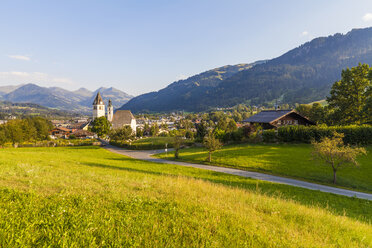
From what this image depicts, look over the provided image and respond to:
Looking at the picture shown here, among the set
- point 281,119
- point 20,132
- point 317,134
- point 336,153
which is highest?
point 281,119

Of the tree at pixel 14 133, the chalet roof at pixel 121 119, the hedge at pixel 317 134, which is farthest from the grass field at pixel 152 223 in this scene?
the chalet roof at pixel 121 119

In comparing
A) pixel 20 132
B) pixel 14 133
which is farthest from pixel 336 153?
pixel 20 132

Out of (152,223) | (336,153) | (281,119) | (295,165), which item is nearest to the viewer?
(152,223)

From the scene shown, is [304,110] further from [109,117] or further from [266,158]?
[109,117]

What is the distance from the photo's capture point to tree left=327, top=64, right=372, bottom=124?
38.9 metres

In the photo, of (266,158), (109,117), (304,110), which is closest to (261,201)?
(266,158)

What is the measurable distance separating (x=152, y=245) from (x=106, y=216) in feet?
5.44

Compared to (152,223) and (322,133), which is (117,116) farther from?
(152,223)

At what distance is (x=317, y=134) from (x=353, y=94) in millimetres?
14030

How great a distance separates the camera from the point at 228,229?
4465 mm

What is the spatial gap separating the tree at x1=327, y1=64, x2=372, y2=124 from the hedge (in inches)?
388

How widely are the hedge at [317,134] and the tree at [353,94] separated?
9857mm

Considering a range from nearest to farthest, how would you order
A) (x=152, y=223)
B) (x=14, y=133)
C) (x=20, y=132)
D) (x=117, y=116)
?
(x=152, y=223)
(x=14, y=133)
(x=20, y=132)
(x=117, y=116)

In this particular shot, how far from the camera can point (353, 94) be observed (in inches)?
1560
